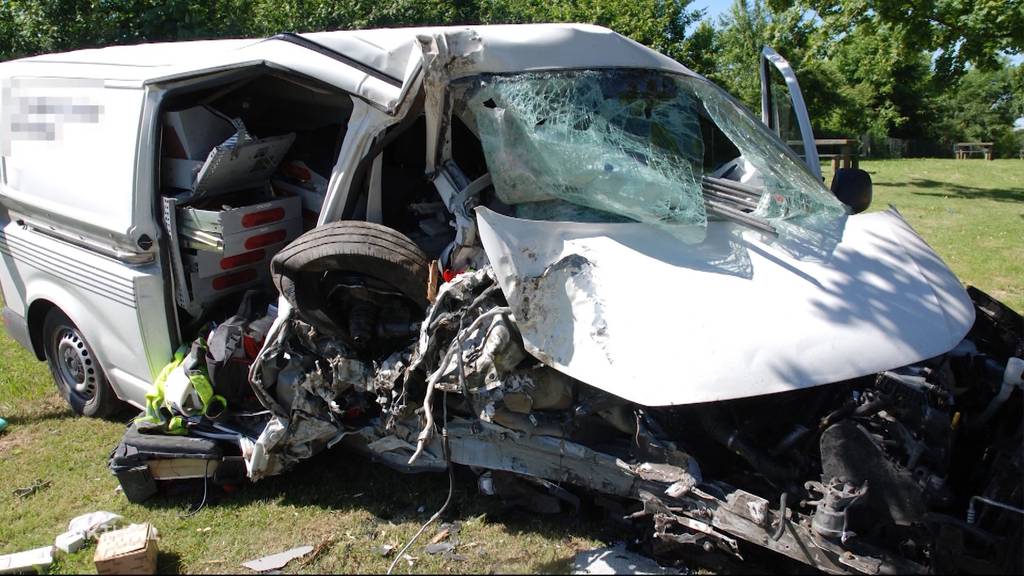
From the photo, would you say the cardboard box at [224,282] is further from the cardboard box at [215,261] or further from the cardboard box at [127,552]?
the cardboard box at [127,552]

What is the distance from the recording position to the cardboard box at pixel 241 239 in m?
3.96

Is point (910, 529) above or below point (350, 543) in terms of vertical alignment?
above

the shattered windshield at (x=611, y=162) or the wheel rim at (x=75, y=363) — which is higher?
the shattered windshield at (x=611, y=162)

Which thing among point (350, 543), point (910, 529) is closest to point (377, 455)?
point (350, 543)

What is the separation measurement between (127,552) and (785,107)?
15.4 ft

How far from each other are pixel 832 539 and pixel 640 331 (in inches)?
39.3

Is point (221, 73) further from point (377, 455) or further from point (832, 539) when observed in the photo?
point (832, 539)

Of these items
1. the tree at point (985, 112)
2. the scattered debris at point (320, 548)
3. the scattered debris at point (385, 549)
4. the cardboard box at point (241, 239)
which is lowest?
the scattered debris at point (320, 548)

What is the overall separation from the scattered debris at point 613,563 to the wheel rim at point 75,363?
3477 mm

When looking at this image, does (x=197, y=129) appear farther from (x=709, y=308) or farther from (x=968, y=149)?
(x=968, y=149)

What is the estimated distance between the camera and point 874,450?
8.71ft

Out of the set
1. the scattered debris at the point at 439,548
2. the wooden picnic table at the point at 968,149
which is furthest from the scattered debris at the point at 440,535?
the wooden picnic table at the point at 968,149

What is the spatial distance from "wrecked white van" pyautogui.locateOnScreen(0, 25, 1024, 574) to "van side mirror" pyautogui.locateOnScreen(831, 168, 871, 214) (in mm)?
13

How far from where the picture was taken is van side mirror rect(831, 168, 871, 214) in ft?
13.7
